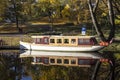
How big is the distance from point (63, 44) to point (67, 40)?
747 millimetres

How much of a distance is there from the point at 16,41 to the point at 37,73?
85.0ft

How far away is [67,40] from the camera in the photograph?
48.9 metres

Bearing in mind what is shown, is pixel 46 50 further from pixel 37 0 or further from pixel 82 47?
pixel 37 0

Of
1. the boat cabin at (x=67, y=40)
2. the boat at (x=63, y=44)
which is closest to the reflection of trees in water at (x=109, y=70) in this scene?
the boat at (x=63, y=44)

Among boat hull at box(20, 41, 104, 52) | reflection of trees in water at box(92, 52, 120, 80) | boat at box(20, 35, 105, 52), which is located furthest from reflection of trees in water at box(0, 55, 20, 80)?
boat at box(20, 35, 105, 52)

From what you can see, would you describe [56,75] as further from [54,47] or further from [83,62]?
[54,47]

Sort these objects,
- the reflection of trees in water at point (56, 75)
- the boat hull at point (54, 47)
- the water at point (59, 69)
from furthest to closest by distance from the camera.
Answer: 1. the boat hull at point (54, 47)
2. the water at point (59, 69)
3. the reflection of trees in water at point (56, 75)

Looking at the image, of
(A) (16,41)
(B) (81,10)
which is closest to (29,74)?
(A) (16,41)

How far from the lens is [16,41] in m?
53.8

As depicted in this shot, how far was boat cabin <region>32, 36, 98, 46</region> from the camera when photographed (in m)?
46.8

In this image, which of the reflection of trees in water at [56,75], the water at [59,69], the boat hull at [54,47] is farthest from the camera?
the boat hull at [54,47]

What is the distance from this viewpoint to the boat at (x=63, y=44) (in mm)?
46375

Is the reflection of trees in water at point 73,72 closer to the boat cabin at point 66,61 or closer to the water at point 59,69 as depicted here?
the water at point 59,69

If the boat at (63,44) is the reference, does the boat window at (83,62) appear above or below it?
above
